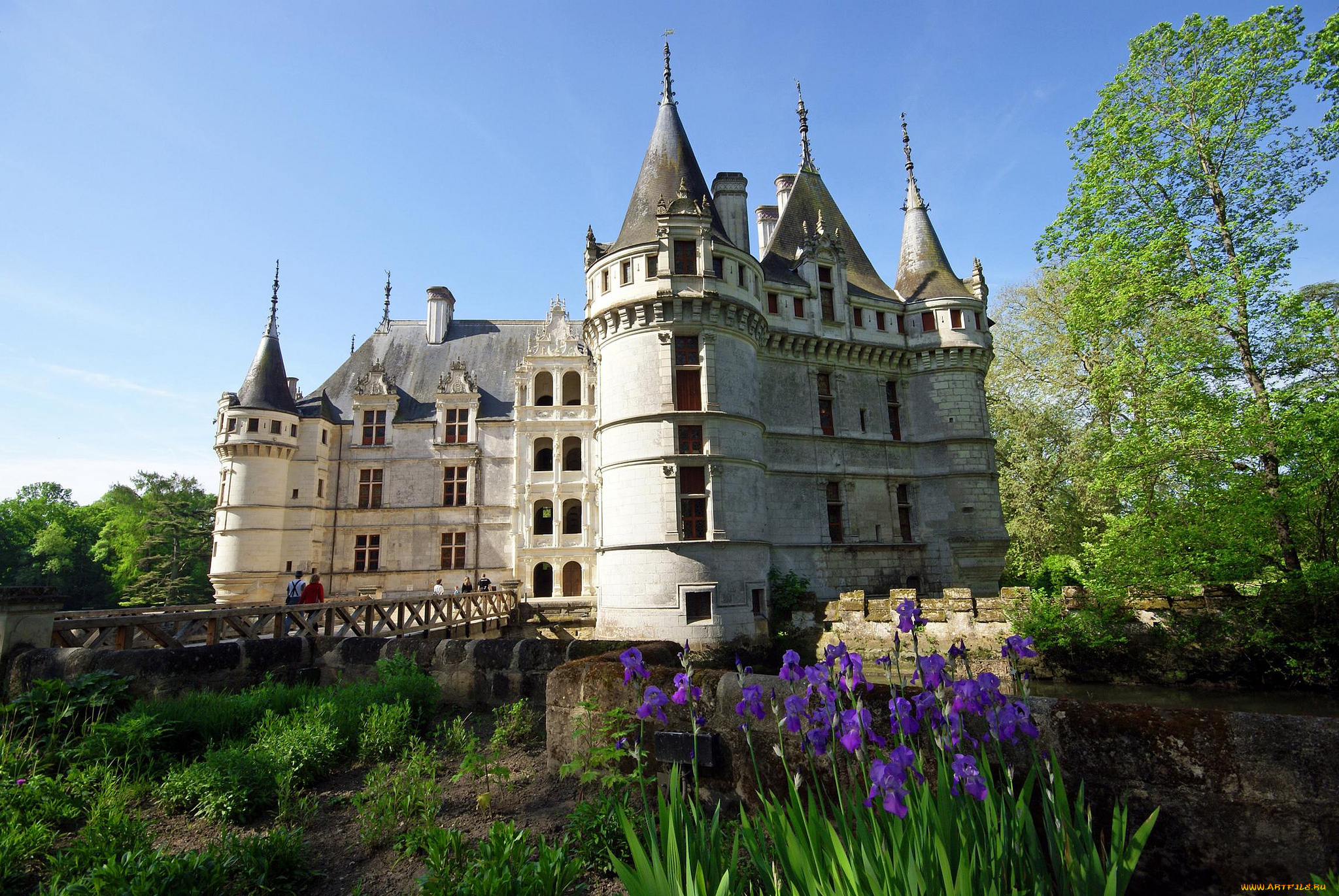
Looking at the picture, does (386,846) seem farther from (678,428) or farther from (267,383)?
(267,383)

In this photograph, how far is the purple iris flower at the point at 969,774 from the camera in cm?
240

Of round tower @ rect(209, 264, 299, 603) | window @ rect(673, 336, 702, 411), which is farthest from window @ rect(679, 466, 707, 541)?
round tower @ rect(209, 264, 299, 603)

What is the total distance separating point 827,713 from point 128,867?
12.2 feet

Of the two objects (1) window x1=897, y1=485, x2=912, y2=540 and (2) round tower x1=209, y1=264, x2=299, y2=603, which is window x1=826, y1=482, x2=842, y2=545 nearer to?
(1) window x1=897, y1=485, x2=912, y2=540

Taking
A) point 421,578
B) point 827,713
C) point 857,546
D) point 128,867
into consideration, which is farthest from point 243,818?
point 421,578

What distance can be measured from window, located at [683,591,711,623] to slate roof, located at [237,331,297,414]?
2092cm

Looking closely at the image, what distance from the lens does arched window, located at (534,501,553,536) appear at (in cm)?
2781

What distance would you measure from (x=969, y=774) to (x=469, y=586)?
25.8m

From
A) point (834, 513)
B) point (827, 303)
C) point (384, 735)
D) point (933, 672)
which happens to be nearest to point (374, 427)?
point (827, 303)

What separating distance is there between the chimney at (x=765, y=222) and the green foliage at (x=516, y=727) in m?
23.1

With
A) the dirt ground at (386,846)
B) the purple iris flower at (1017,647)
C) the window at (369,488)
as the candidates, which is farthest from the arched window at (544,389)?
the purple iris flower at (1017,647)

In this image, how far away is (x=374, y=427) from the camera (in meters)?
29.1

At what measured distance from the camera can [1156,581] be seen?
13328 millimetres

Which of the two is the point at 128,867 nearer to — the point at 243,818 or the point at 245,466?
the point at 243,818
